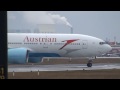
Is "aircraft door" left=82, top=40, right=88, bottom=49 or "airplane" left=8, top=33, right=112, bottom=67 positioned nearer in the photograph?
"airplane" left=8, top=33, right=112, bottom=67

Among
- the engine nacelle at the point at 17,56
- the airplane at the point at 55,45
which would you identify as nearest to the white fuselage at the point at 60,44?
the airplane at the point at 55,45

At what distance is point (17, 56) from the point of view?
23.7 meters

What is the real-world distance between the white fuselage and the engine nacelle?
1883 millimetres

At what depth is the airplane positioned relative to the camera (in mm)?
26812

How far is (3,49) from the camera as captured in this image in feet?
17.4

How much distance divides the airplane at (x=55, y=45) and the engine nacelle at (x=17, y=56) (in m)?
1.31

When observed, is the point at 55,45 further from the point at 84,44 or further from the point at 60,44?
the point at 84,44

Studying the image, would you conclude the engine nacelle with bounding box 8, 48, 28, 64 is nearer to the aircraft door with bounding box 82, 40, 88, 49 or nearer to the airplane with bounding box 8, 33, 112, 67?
the airplane with bounding box 8, 33, 112, 67

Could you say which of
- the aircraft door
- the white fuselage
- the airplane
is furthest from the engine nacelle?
the aircraft door

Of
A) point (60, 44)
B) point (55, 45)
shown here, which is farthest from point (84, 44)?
point (55, 45)

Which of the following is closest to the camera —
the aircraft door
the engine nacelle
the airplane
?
the engine nacelle

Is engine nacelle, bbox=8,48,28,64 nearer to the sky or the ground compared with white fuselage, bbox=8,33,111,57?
nearer to the ground

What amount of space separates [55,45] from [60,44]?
1.43ft
